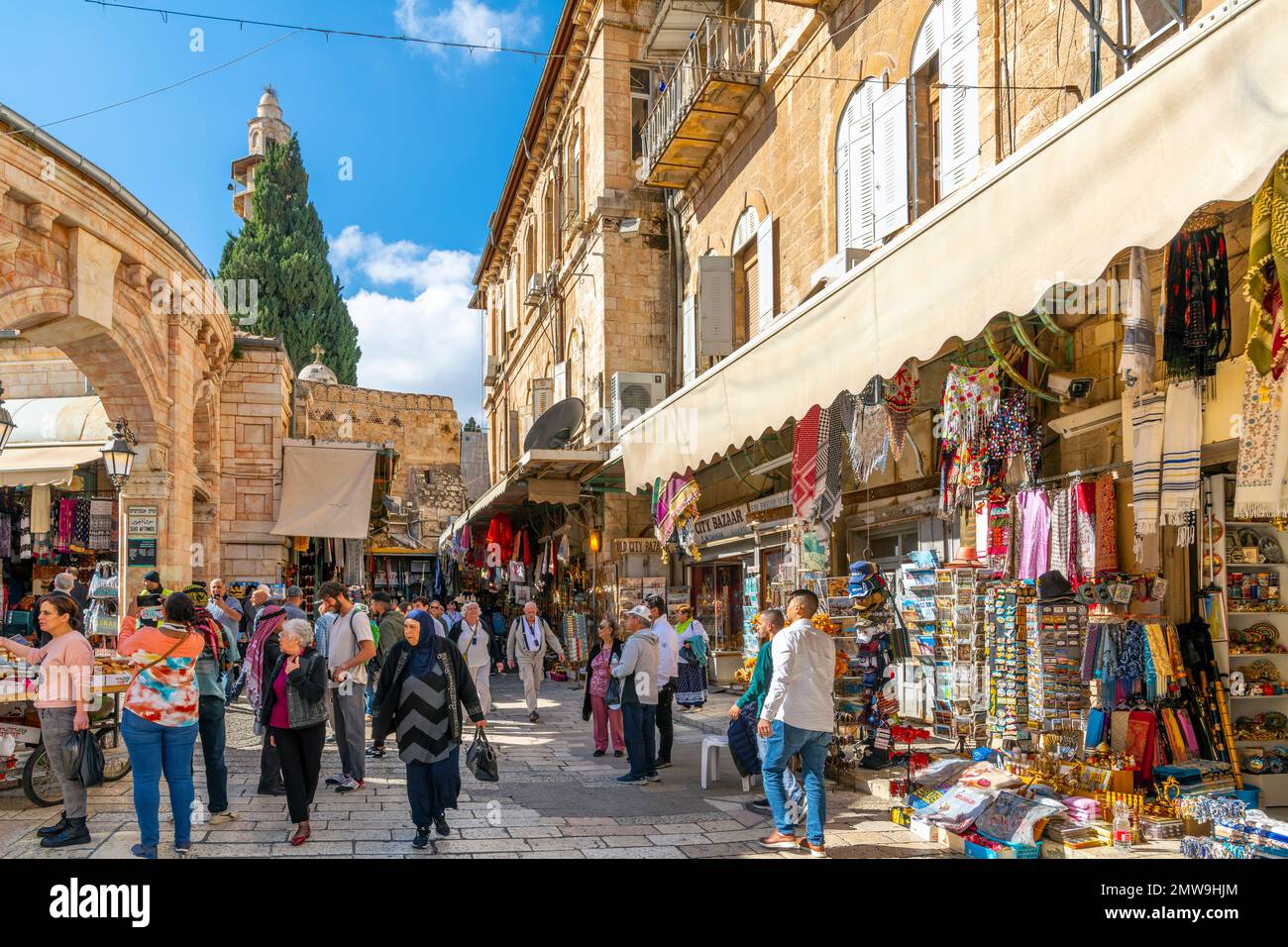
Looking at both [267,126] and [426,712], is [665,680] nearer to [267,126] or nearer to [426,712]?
[426,712]

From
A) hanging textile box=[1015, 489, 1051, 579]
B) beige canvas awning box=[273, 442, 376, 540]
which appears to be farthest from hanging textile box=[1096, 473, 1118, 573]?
beige canvas awning box=[273, 442, 376, 540]

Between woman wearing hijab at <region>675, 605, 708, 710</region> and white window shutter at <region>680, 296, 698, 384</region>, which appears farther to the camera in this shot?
white window shutter at <region>680, 296, 698, 384</region>

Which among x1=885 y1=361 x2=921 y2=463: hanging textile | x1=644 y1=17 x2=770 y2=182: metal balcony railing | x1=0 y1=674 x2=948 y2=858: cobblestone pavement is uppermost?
x1=644 y1=17 x2=770 y2=182: metal balcony railing

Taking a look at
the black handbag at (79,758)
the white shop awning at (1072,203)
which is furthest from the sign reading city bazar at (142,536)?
the white shop awning at (1072,203)

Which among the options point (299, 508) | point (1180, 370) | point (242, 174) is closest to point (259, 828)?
point (1180, 370)

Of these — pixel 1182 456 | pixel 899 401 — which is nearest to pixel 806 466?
pixel 899 401

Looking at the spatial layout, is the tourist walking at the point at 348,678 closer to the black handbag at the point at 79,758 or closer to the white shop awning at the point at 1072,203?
the black handbag at the point at 79,758

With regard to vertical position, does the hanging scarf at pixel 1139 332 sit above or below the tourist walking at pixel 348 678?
above

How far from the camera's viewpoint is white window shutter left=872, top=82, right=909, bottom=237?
10.3 meters

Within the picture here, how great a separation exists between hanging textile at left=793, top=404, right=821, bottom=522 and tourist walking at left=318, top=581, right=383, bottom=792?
368 cm

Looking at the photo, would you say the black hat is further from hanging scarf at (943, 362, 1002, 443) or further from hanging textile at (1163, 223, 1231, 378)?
hanging textile at (1163, 223, 1231, 378)

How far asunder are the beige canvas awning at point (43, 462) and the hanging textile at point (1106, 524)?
13006 mm

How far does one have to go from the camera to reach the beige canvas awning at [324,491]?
19562 mm
